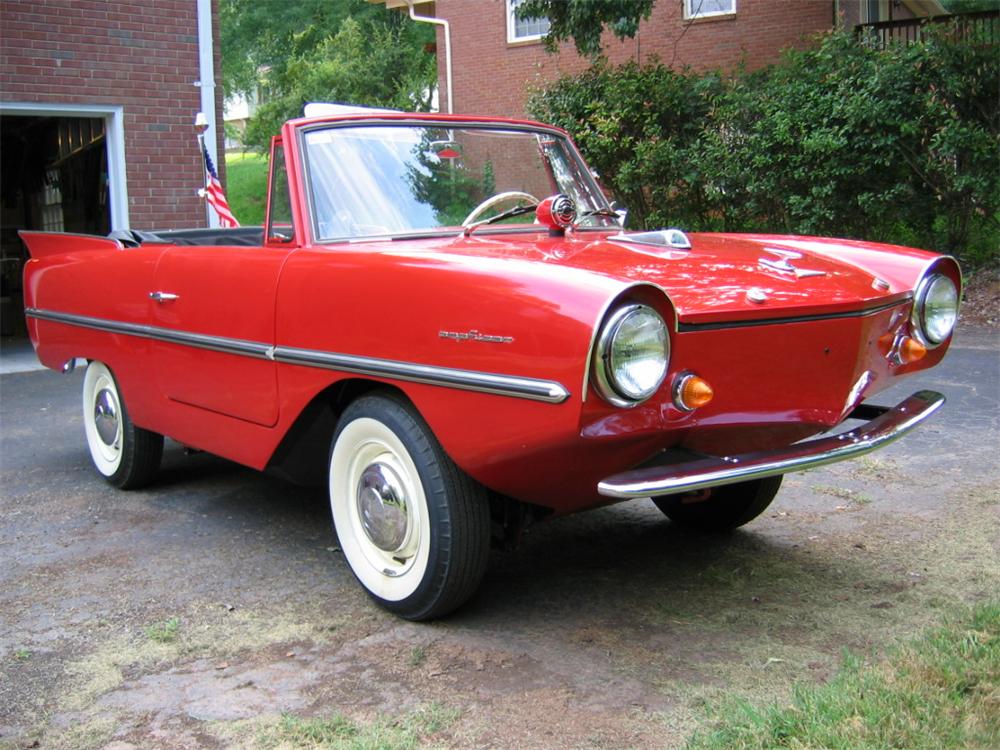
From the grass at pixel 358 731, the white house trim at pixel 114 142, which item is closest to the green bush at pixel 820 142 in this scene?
the white house trim at pixel 114 142

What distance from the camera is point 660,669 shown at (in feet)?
9.58

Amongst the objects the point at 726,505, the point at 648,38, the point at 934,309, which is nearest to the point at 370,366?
the point at 726,505

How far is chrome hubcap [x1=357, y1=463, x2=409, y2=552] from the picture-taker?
3307 mm

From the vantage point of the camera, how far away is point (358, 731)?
2594 millimetres

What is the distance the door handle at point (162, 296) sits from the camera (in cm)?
431

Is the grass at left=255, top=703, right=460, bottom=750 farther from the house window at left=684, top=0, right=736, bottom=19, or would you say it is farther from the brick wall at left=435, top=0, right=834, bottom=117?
the house window at left=684, top=0, right=736, bottom=19

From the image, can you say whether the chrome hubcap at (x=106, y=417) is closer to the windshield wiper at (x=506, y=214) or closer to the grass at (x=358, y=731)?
the windshield wiper at (x=506, y=214)

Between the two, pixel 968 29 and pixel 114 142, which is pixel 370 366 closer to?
pixel 114 142

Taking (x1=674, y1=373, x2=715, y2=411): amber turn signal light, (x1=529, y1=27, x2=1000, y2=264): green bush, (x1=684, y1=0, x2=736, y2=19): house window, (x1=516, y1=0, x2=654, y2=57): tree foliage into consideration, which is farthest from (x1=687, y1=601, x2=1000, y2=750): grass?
(x1=684, y1=0, x2=736, y2=19): house window

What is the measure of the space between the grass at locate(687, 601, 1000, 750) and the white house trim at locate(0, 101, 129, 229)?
29.4 ft

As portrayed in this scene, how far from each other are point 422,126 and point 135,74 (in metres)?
7.06

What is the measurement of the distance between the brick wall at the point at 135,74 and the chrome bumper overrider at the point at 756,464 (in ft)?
28.3

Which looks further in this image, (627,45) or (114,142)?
(627,45)

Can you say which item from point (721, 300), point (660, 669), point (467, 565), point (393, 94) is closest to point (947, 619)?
point (660, 669)
